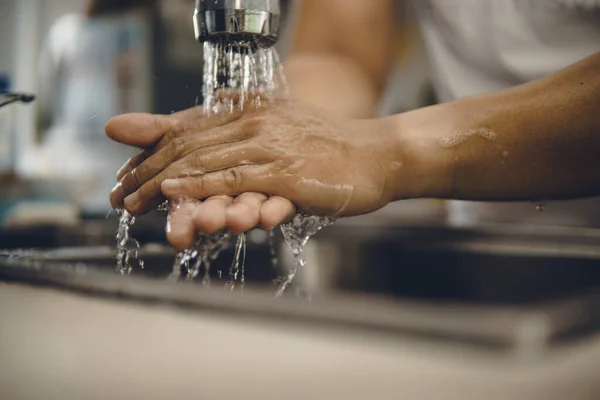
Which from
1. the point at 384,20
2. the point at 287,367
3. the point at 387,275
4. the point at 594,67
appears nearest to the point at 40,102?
the point at 384,20

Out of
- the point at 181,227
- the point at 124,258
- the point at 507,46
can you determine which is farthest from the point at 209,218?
the point at 507,46

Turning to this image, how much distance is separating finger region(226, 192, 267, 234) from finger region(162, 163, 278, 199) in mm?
12

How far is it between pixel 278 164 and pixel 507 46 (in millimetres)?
642

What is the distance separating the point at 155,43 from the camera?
2.32 meters

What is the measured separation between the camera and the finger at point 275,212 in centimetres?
56

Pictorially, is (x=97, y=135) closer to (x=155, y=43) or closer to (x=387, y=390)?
(x=155, y=43)

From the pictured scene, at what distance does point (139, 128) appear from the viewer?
65 cm

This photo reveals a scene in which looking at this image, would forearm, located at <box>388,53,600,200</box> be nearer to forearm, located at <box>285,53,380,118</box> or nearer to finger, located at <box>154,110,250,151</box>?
finger, located at <box>154,110,250,151</box>

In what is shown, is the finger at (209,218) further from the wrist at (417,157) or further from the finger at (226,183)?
the wrist at (417,157)

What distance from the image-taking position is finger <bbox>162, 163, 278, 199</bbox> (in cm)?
59

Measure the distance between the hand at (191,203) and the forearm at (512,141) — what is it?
17cm

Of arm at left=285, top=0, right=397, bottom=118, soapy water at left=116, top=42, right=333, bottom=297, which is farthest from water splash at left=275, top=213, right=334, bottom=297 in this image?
arm at left=285, top=0, right=397, bottom=118

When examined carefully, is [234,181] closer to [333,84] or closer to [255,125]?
[255,125]

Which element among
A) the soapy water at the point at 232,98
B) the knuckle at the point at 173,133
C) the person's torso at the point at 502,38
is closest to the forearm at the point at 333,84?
the person's torso at the point at 502,38
